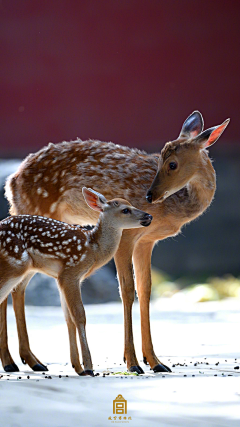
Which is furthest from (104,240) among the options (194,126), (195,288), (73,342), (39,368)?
(195,288)

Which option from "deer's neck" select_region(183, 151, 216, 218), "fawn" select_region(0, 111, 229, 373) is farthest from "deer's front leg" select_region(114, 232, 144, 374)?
"deer's neck" select_region(183, 151, 216, 218)

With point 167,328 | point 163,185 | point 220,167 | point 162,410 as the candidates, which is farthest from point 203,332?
point 220,167

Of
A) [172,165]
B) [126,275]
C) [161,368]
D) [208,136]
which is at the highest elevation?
[208,136]

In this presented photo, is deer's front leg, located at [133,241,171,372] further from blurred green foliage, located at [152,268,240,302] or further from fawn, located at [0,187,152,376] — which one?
blurred green foliage, located at [152,268,240,302]

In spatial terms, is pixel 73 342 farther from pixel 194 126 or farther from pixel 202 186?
pixel 194 126

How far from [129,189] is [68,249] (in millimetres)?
1083

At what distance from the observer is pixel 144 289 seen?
433cm

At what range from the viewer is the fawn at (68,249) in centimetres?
319

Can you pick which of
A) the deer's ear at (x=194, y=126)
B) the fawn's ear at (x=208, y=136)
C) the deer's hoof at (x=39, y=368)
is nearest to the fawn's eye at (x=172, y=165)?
the fawn's ear at (x=208, y=136)

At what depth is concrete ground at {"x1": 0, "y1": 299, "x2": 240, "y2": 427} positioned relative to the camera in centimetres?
220

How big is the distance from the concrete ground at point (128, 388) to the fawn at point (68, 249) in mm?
392

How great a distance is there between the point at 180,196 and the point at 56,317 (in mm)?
3228

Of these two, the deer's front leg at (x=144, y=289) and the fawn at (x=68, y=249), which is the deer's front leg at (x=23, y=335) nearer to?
the fawn at (x=68, y=249)

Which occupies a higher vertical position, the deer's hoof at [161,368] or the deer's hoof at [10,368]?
the deer's hoof at [10,368]
